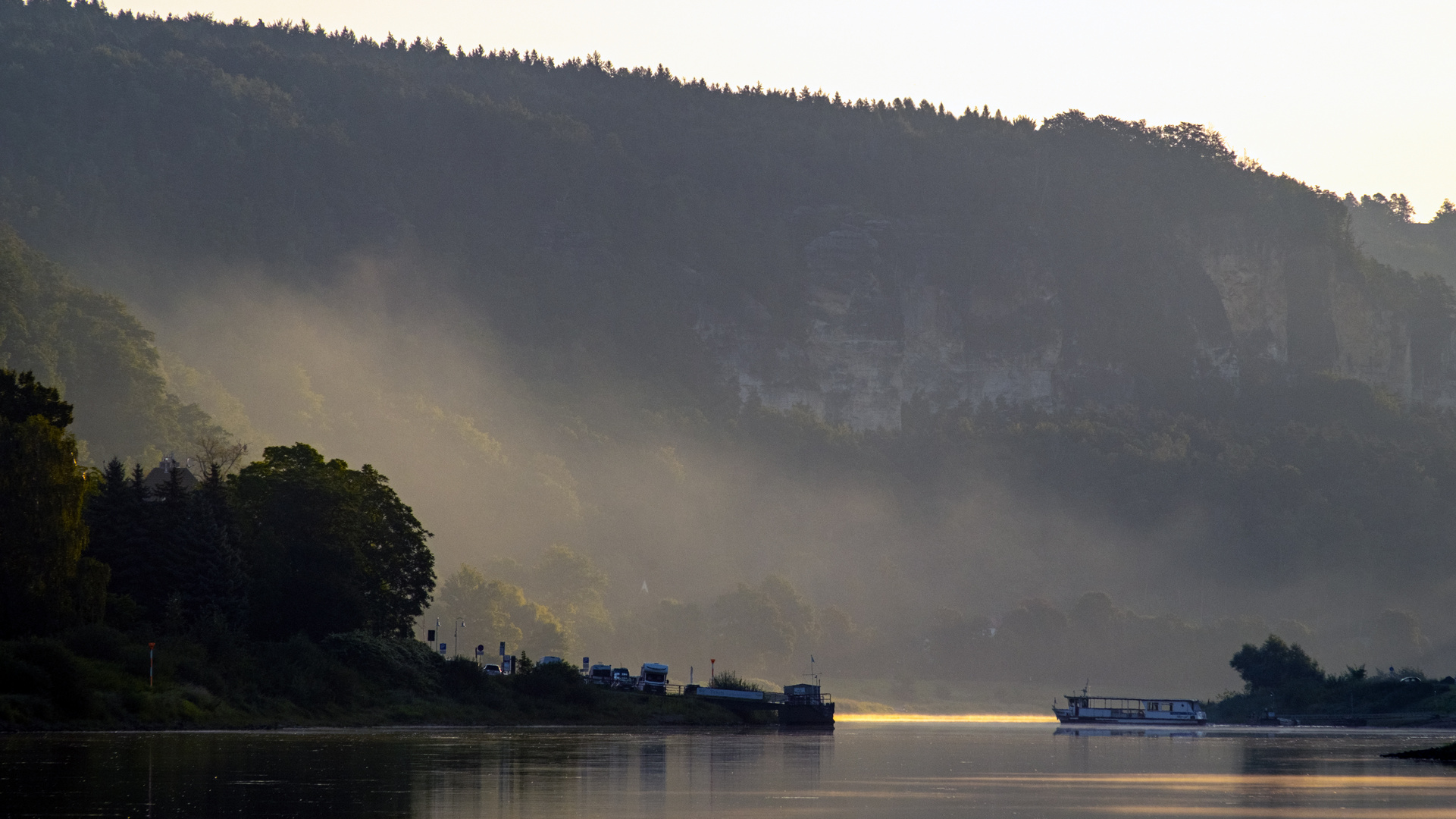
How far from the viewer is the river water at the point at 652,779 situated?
4812 cm

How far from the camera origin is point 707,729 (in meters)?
120

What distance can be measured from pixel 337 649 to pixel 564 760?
4310cm

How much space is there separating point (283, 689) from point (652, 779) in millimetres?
45069

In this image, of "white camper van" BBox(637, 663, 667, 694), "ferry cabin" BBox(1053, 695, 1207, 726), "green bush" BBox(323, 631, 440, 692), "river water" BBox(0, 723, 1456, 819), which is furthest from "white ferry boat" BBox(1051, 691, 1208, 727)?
"green bush" BBox(323, 631, 440, 692)

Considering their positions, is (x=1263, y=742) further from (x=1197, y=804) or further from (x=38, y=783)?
(x=38, y=783)

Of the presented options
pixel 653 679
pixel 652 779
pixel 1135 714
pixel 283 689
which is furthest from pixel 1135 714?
pixel 652 779

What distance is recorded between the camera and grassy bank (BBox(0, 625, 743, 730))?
81.1 metres

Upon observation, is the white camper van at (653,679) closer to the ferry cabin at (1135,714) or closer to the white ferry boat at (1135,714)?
the white ferry boat at (1135,714)

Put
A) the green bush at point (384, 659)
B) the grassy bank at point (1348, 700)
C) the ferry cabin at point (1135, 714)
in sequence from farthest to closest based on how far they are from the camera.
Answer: the grassy bank at point (1348, 700), the ferry cabin at point (1135, 714), the green bush at point (384, 659)

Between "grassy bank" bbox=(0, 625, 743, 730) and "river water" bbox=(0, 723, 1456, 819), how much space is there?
4.40 meters

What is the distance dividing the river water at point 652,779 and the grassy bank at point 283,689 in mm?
4405

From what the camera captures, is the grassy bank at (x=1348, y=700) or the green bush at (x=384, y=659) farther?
the grassy bank at (x=1348, y=700)

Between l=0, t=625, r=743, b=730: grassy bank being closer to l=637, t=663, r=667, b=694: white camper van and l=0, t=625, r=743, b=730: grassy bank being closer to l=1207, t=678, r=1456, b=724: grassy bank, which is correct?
l=637, t=663, r=667, b=694: white camper van

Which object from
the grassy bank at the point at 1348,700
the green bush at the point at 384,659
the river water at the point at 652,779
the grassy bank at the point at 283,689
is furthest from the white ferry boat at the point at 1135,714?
the green bush at the point at 384,659
